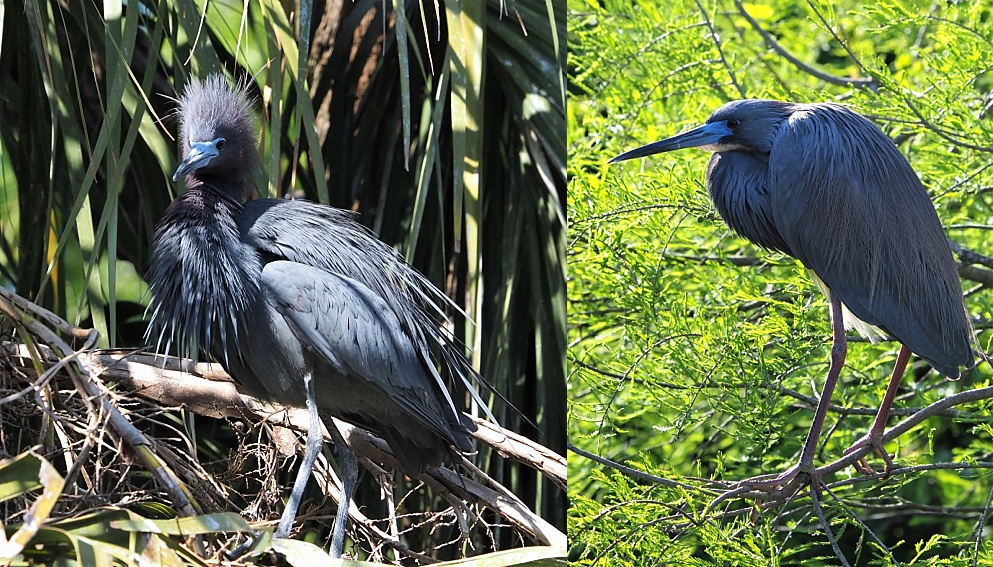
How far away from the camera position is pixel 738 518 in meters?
1.60

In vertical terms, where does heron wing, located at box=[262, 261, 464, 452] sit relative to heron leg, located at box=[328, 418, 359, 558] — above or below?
above

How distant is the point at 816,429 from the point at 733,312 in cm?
32

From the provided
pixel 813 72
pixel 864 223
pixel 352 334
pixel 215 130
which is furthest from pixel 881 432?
pixel 215 130

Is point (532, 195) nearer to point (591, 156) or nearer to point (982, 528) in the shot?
point (591, 156)

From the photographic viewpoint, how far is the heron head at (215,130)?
1461 mm

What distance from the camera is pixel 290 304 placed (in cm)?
141

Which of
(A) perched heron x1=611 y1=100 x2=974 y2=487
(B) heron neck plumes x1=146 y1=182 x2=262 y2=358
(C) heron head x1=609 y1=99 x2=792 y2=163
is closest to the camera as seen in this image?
(B) heron neck plumes x1=146 y1=182 x2=262 y2=358

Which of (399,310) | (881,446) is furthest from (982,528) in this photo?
(399,310)

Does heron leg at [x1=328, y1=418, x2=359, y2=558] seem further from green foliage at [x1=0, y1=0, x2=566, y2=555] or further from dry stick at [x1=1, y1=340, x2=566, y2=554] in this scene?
green foliage at [x1=0, y1=0, x2=566, y2=555]

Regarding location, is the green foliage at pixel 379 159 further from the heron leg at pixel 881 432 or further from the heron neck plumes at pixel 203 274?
the heron leg at pixel 881 432

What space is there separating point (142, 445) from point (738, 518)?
3.28 ft

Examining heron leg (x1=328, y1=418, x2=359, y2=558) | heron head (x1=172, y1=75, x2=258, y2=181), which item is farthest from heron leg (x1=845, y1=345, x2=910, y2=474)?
heron head (x1=172, y1=75, x2=258, y2=181)

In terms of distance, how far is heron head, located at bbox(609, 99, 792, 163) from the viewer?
64.6 inches

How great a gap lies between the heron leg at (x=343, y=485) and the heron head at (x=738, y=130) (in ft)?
2.00
